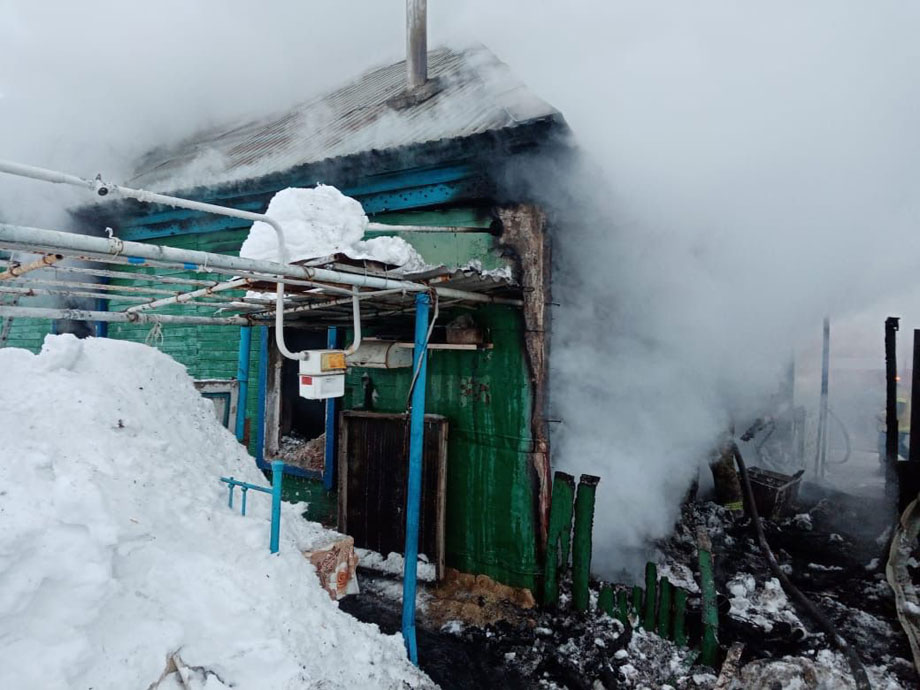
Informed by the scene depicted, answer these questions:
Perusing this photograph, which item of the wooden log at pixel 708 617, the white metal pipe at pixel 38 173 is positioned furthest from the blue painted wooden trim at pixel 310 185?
the wooden log at pixel 708 617

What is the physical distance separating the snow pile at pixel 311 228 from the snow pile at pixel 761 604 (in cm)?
515

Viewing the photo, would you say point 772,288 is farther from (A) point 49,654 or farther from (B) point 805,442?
(B) point 805,442

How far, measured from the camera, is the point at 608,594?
17.8 feet

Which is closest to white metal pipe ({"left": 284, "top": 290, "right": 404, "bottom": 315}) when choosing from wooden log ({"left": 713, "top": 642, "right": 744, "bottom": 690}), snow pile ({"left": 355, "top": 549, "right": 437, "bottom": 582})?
snow pile ({"left": 355, "top": 549, "right": 437, "bottom": 582})

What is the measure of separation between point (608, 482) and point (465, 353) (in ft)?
8.59

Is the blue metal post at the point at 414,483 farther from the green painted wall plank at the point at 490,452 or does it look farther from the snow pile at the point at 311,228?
the green painted wall plank at the point at 490,452

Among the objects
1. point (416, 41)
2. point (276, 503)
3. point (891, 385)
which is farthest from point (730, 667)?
point (416, 41)

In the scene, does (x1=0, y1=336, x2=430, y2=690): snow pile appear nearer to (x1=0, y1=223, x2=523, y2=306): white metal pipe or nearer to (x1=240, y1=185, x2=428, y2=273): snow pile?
(x1=0, y1=223, x2=523, y2=306): white metal pipe

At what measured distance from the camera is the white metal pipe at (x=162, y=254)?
7.56ft

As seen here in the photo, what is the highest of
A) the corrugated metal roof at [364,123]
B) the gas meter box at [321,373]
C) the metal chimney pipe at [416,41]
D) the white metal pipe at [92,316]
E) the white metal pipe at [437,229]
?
the metal chimney pipe at [416,41]

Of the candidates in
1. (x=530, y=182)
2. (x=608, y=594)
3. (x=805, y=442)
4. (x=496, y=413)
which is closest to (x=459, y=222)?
(x=530, y=182)

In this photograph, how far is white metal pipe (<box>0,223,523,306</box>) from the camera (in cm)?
230

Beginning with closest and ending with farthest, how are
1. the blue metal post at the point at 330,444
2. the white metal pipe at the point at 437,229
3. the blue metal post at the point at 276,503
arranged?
the blue metal post at the point at 276,503
the white metal pipe at the point at 437,229
the blue metal post at the point at 330,444

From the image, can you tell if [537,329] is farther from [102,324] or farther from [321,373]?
[102,324]
